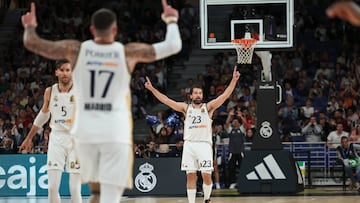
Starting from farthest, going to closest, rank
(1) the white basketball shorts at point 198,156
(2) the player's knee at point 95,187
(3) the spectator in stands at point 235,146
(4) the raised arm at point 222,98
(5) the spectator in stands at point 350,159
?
1. (3) the spectator in stands at point 235,146
2. (5) the spectator in stands at point 350,159
3. (1) the white basketball shorts at point 198,156
4. (4) the raised arm at point 222,98
5. (2) the player's knee at point 95,187

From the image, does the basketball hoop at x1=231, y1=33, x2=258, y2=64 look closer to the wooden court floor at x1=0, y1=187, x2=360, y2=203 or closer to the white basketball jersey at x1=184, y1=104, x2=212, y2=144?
the wooden court floor at x1=0, y1=187, x2=360, y2=203

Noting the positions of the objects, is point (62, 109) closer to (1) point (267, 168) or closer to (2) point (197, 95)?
(2) point (197, 95)

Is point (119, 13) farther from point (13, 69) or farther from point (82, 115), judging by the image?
point (82, 115)

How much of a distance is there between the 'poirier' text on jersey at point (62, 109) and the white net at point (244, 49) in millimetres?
6903

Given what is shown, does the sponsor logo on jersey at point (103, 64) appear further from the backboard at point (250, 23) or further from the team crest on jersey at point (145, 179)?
the team crest on jersey at point (145, 179)

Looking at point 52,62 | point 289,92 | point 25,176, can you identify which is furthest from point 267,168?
point 52,62

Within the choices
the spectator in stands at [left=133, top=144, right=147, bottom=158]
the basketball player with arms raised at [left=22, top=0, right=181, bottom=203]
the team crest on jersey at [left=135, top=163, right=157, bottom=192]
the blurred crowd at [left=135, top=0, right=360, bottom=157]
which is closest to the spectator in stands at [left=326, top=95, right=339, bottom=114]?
the blurred crowd at [left=135, top=0, right=360, bottom=157]

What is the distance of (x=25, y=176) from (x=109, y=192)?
38.0ft

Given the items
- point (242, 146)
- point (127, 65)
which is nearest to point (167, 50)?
point (127, 65)

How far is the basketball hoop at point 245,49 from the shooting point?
1720cm

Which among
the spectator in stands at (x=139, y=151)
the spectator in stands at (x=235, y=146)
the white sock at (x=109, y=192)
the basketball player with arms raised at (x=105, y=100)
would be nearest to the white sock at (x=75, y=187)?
the basketball player with arms raised at (x=105, y=100)

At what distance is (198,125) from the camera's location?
13.9 m

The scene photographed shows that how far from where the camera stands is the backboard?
687 inches

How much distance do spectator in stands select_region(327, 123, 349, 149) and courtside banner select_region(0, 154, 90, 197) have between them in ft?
22.0
